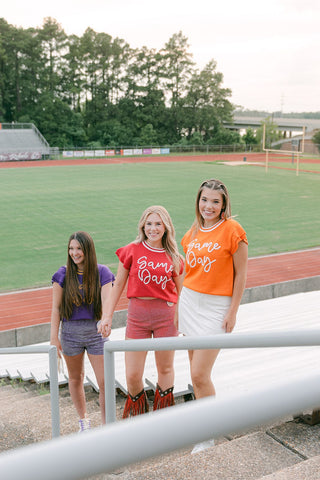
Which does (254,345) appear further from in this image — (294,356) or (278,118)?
(278,118)

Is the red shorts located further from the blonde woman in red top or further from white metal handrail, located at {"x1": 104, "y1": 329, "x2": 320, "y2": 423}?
white metal handrail, located at {"x1": 104, "y1": 329, "x2": 320, "y2": 423}

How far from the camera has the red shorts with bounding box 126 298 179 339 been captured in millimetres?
3809

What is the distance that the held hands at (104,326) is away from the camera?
384 centimetres

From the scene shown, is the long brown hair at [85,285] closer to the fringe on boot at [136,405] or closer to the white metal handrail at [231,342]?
the fringe on boot at [136,405]

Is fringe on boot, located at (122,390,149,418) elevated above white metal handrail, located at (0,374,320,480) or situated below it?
below

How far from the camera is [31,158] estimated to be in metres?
43.9

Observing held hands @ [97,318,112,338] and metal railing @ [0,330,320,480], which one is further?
held hands @ [97,318,112,338]

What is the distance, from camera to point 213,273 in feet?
11.6

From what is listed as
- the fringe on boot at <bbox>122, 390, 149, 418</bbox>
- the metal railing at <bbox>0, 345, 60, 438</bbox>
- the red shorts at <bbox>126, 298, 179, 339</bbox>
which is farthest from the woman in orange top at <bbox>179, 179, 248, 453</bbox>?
the metal railing at <bbox>0, 345, 60, 438</bbox>

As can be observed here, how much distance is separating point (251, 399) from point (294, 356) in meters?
3.98

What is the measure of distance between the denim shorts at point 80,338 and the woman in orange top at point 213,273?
719mm

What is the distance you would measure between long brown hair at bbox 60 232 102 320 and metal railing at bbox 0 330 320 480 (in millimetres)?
3292

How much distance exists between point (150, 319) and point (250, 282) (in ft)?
23.7

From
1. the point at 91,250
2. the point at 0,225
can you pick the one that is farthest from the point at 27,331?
the point at 0,225
